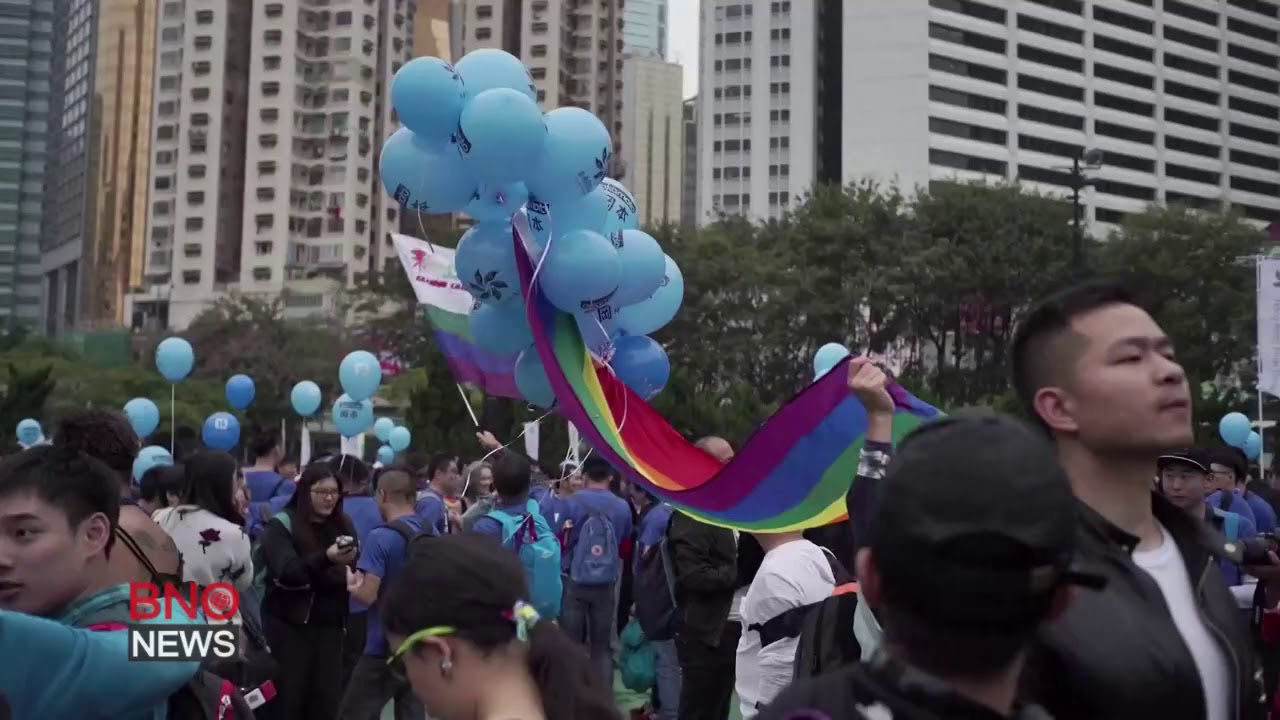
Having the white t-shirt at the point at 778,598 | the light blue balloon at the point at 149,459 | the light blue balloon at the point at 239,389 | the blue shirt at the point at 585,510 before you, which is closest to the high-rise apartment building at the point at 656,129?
the light blue balloon at the point at 239,389

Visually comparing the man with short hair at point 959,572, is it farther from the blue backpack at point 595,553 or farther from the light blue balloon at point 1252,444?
the light blue balloon at point 1252,444

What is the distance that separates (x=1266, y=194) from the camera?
81250 mm

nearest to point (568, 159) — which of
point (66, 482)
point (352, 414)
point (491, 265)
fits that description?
point (491, 265)

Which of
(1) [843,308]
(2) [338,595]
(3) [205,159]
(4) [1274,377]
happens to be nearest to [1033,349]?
(2) [338,595]

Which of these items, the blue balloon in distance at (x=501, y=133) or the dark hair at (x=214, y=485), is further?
the blue balloon in distance at (x=501, y=133)

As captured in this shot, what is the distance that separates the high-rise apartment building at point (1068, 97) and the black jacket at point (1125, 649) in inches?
2732

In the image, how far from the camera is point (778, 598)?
16.1ft

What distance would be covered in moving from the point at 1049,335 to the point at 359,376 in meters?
13.2

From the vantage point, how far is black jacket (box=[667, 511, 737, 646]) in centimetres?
676

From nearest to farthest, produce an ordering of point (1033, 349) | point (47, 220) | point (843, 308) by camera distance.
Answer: point (1033, 349)
point (843, 308)
point (47, 220)

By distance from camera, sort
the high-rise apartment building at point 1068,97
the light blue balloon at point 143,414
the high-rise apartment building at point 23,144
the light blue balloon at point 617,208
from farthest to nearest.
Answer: the high-rise apartment building at point 23,144 → the high-rise apartment building at point 1068,97 → the light blue balloon at point 143,414 → the light blue balloon at point 617,208

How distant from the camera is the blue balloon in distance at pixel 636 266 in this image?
7316 millimetres

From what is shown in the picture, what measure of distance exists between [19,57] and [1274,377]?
115648 mm

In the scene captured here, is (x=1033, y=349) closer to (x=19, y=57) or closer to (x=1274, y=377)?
(x=1274, y=377)
